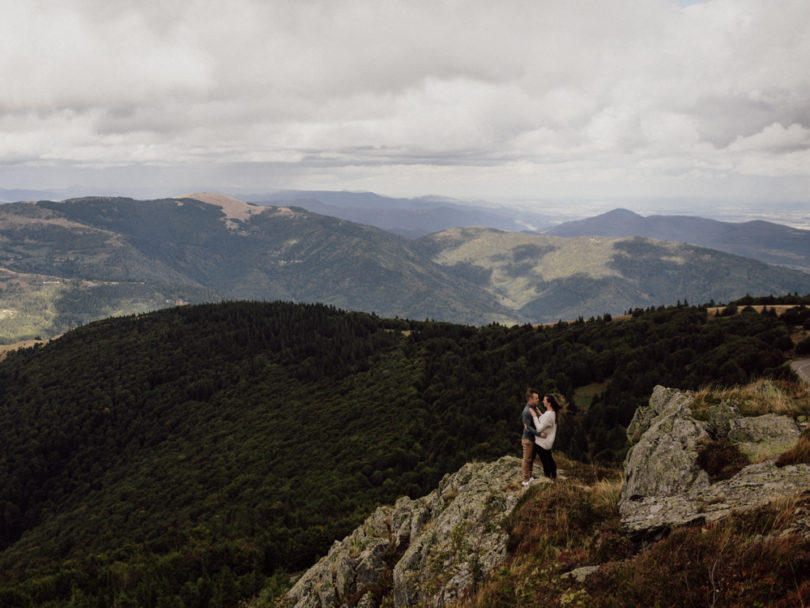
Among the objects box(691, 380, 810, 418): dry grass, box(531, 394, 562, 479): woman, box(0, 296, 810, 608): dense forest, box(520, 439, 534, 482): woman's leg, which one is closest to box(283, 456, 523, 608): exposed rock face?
box(520, 439, 534, 482): woman's leg

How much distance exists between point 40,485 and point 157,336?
2845 inches

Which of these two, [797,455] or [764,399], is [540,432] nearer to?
[797,455]

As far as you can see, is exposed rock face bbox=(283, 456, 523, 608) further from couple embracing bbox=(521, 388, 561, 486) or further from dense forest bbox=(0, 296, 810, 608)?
dense forest bbox=(0, 296, 810, 608)

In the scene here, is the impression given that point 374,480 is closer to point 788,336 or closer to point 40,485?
point 788,336

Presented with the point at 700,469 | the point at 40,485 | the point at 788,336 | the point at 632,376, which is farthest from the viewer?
the point at 40,485

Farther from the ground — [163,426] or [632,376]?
[632,376]

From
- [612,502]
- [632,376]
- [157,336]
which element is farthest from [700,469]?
[157,336]

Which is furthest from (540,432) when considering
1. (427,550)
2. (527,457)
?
(427,550)

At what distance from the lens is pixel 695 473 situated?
15.8m

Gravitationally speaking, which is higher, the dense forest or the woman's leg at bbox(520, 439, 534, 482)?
the woman's leg at bbox(520, 439, 534, 482)

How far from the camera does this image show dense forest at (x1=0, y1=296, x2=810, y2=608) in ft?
186

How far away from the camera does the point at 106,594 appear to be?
5466cm

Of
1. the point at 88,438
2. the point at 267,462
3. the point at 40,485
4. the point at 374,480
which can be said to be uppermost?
the point at 374,480

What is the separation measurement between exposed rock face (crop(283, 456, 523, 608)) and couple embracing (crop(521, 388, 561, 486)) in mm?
1496
